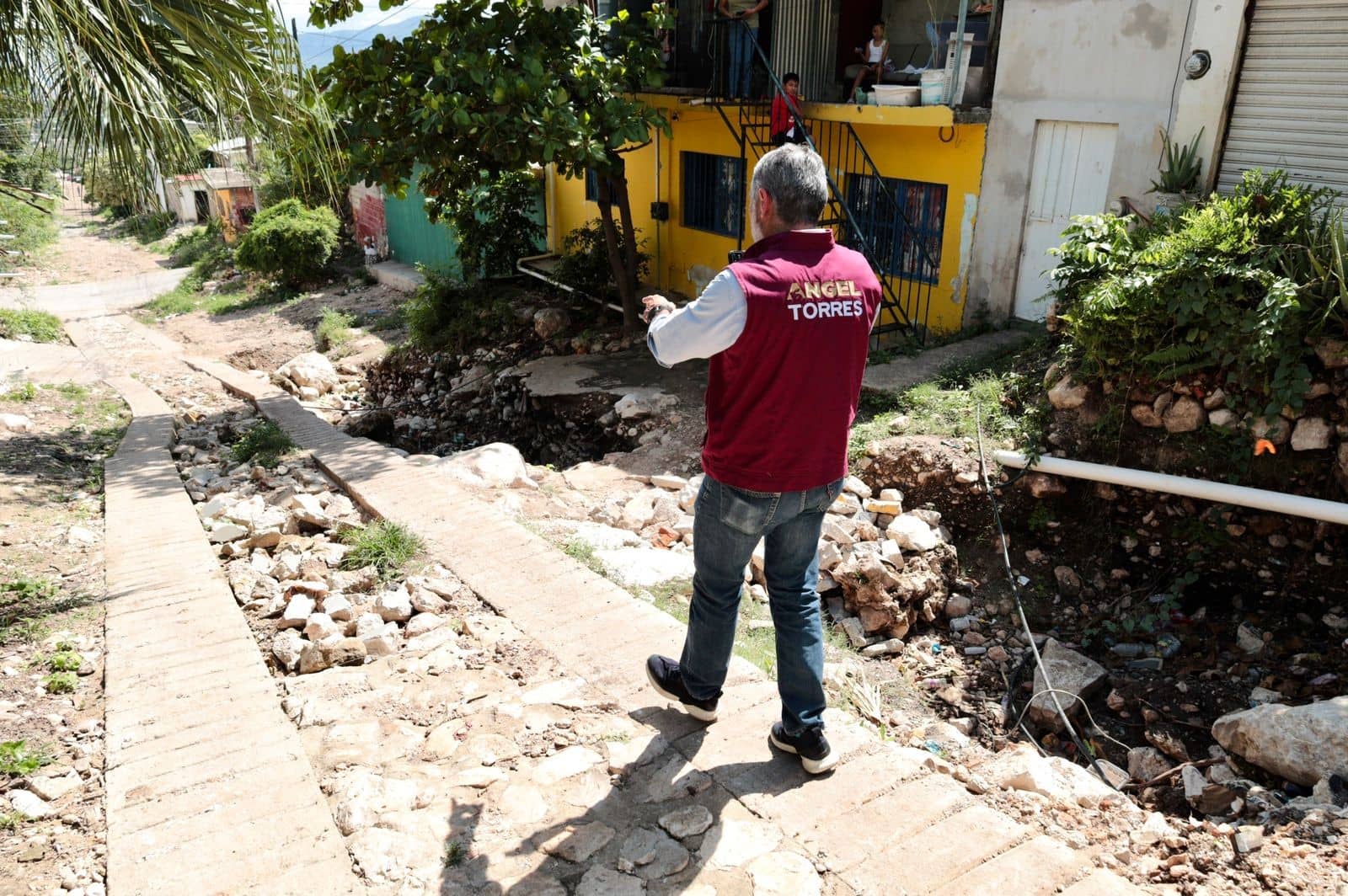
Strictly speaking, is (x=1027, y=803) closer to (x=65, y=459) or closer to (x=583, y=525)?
(x=583, y=525)

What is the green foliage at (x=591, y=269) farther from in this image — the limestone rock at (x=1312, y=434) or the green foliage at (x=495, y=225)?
the limestone rock at (x=1312, y=434)

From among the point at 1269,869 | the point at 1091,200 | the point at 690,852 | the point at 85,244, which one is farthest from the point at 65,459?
the point at 85,244

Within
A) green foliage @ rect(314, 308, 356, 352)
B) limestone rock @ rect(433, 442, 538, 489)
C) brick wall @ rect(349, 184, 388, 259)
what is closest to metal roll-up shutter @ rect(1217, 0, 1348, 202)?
limestone rock @ rect(433, 442, 538, 489)

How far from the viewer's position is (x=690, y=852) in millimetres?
2611

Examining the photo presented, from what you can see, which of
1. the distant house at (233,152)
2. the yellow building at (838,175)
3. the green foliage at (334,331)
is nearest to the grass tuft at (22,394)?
the green foliage at (334,331)

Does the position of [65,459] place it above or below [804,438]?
below

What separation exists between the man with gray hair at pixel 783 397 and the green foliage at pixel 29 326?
16967 millimetres

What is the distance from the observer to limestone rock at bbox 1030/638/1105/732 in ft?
14.5

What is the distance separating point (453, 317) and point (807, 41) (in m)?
6.01

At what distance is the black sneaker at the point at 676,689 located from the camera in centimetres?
309

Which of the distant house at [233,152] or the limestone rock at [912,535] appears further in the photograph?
the limestone rock at [912,535]

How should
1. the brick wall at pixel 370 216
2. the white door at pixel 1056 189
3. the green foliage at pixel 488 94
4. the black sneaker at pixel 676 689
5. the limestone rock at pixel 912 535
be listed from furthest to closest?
the brick wall at pixel 370 216, the green foliage at pixel 488 94, the white door at pixel 1056 189, the limestone rock at pixel 912 535, the black sneaker at pixel 676 689

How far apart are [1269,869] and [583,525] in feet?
12.5

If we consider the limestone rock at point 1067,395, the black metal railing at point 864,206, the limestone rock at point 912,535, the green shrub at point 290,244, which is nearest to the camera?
the limestone rock at point 912,535
